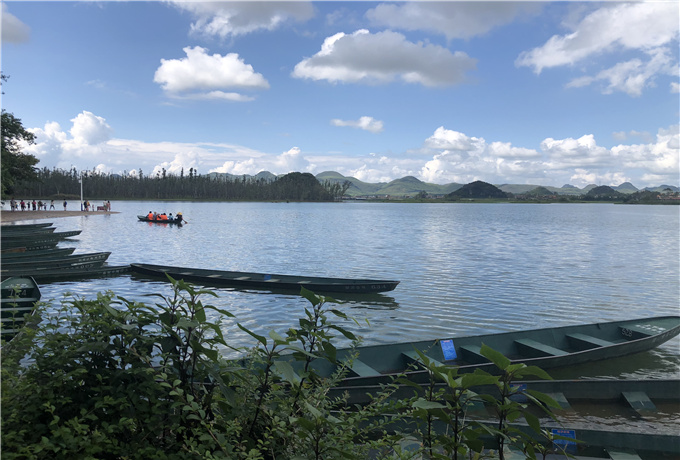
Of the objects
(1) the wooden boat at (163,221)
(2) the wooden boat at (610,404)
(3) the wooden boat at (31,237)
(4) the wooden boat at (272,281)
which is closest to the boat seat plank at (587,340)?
(2) the wooden boat at (610,404)

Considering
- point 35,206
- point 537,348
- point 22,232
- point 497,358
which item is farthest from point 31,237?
point 35,206

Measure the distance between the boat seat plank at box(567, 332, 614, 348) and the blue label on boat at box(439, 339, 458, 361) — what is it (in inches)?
166

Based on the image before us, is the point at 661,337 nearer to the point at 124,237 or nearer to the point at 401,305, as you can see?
the point at 401,305

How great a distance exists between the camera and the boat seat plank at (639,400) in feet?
29.7

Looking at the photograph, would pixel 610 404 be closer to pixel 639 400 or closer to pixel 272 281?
pixel 639 400

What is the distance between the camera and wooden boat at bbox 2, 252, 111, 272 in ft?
76.6

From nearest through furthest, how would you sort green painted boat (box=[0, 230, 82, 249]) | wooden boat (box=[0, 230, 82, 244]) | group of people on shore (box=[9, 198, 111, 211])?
green painted boat (box=[0, 230, 82, 249]), wooden boat (box=[0, 230, 82, 244]), group of people on shore (box=[9, 198, 111, 211])

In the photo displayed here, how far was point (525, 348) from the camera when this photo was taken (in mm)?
12211

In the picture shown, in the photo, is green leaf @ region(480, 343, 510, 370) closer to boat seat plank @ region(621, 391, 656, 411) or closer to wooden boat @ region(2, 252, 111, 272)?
boat seat plank @ region(621, 391, 656, 411)

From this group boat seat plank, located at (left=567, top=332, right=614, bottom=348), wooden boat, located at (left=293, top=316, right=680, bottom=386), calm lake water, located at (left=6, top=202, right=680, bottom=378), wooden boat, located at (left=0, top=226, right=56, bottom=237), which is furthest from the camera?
wooden boat, located at (left=0, top=226, right=56, bottom=237)

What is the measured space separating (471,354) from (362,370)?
3.34 m

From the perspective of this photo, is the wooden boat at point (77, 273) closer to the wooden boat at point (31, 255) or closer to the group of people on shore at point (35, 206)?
the wooden boat at point (31, 255)

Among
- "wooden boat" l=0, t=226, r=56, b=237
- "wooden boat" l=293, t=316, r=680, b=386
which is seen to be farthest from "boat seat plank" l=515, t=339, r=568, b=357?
"wooden boat" l=0, t=226, r=56, b=237

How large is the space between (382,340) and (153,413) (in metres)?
13.0
